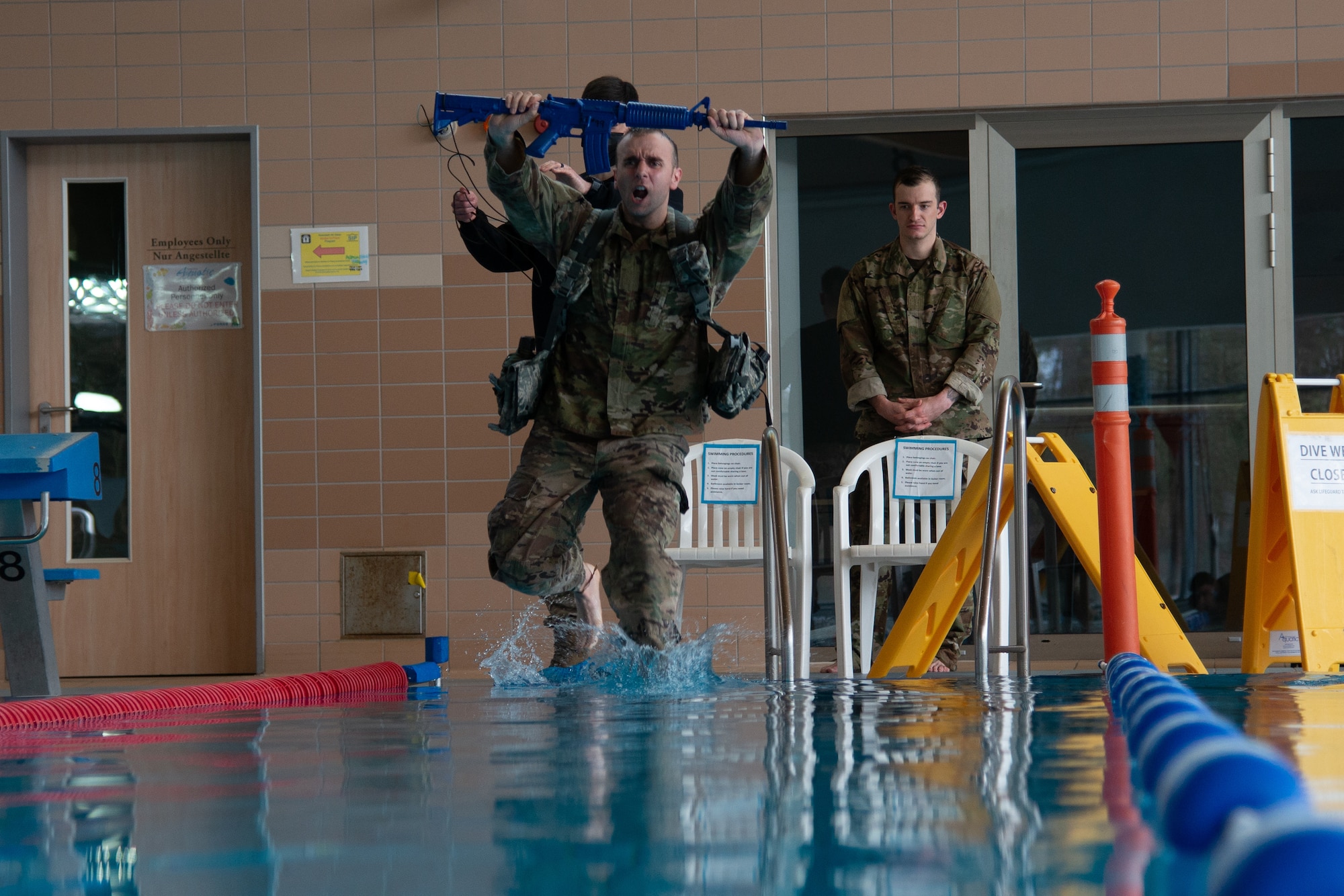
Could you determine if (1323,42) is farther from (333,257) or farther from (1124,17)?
(333,257)

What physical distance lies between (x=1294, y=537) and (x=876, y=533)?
1698 millimetres

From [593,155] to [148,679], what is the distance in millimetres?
4205

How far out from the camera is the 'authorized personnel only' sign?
375cm

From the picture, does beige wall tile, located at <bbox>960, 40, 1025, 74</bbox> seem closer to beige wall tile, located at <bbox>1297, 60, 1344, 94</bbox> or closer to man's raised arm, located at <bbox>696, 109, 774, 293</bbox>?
beige wall tile, located at <bbox>1297, 60, 1344, 94</bbox>

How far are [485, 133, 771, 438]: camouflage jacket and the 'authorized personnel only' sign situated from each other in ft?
5.82

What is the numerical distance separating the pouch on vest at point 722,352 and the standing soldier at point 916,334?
1555 millimetres

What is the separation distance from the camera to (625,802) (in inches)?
54.6

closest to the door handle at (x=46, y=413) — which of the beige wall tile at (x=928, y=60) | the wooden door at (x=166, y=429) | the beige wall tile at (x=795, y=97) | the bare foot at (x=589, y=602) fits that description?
the wooden door at (x=166, y=429)

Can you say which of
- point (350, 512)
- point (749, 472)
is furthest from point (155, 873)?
point (350, 512)

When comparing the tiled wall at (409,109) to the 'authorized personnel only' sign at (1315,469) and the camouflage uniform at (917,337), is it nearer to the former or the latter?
the camouflage uniform at (917,337)

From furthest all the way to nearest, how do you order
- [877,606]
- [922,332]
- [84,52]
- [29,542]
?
[84,52], [877,606], [922,332], [29,542]

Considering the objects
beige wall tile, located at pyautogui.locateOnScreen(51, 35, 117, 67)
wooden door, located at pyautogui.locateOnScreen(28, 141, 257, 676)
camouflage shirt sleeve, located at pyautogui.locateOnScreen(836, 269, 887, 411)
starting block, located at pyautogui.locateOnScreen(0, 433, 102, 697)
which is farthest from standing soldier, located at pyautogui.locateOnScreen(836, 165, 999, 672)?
beige wall tile, located at pyautogui.locateOnScreen(51, 35, 117, 67)

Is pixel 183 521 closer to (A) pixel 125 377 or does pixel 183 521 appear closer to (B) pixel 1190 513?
(A) pixel 125 377

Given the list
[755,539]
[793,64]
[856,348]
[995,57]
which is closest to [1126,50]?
[995,57]
